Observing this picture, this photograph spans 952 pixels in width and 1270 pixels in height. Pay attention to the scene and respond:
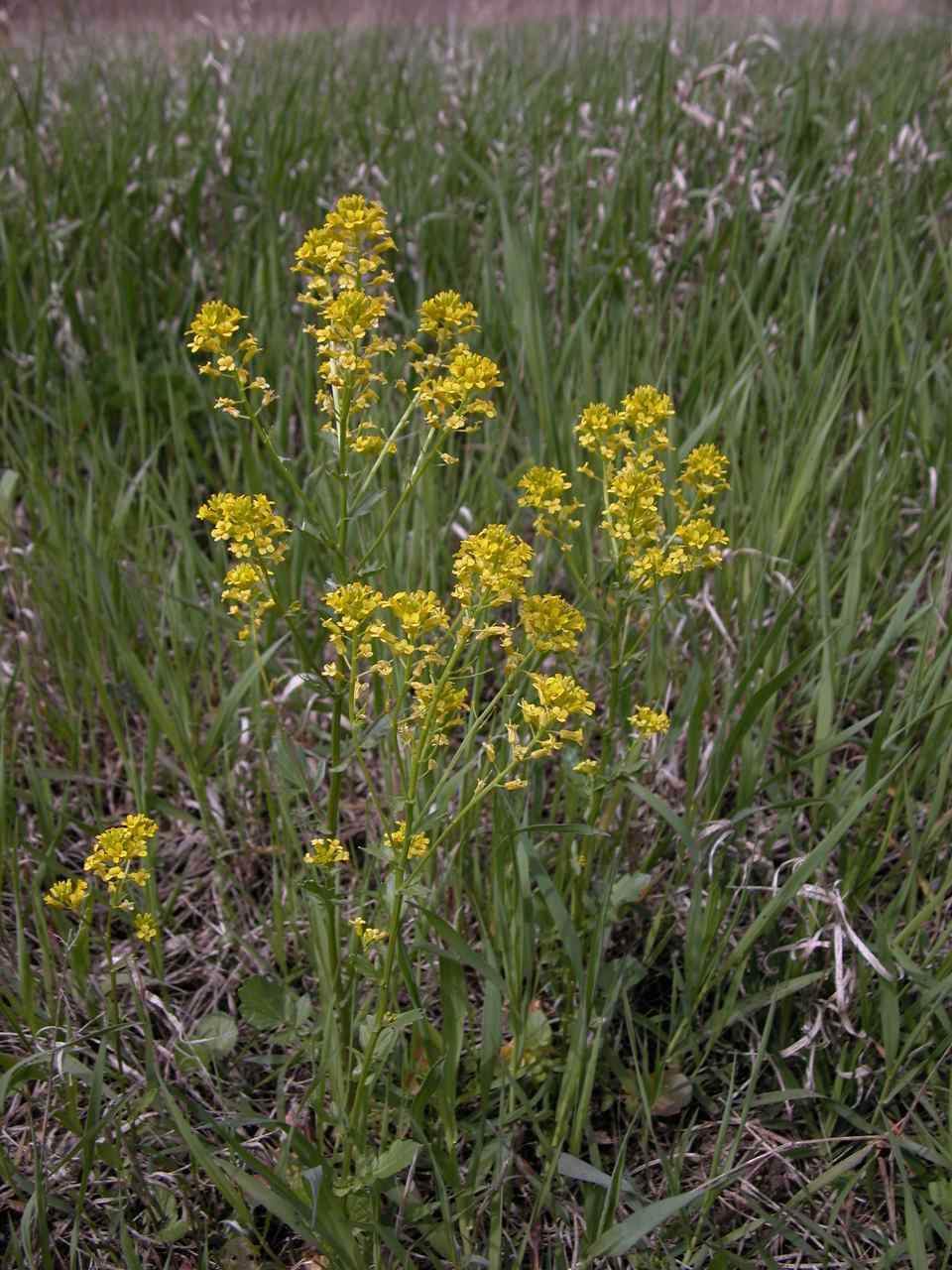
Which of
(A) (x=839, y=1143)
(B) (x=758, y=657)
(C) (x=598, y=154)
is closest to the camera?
(A) (x=839, y=1143)

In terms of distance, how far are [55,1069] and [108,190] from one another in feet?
8.56

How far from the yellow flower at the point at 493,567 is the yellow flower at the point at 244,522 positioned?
23 centimetres

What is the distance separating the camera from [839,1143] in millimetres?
1614

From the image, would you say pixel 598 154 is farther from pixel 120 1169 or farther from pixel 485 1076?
pixel 120 1169

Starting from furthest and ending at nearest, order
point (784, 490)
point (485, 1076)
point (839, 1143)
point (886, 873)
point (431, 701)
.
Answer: point (784, 490) → point (886, 873) → point (839, 1143) → point (485, 1076) → point (431, 701)

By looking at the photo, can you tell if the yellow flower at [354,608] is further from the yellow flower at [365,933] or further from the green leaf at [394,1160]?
the green leaf at [394,1160]

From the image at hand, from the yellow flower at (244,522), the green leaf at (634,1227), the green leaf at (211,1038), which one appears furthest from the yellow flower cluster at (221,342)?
the green leaf at (634,1227)

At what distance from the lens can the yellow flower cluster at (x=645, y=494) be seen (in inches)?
57.0

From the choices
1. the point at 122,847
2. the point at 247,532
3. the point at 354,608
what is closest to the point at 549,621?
the point at 354,608

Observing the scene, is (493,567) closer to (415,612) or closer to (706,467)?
(415,612)

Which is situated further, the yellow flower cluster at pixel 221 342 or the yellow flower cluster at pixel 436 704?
the yellow flower cluster at pixel 221 342

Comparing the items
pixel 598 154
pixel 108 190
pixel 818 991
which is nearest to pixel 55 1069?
pixel 818 991

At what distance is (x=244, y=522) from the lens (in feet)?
4.42

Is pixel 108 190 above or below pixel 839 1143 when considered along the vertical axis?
above
